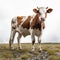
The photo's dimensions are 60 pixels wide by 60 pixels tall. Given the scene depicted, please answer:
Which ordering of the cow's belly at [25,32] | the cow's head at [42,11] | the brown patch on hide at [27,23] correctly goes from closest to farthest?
the cow's head at [42,11] → the brown patch on hide at [27,23] → the cow's belly at [25,32]

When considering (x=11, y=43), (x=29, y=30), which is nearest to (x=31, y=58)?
(x=29, y=30)

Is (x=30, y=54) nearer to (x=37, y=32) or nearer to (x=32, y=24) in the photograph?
(x=37, y=32)

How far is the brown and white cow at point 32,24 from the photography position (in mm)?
34281

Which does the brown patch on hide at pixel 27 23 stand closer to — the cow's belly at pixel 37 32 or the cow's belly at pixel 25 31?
the cow's belly at pixel 25 31

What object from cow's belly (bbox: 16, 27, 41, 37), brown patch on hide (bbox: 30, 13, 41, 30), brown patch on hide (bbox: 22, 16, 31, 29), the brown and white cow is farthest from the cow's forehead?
brown patch on hide (bbox: 22, 16, 31, 29)

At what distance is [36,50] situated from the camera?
36.7 m

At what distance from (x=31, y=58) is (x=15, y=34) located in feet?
20.0

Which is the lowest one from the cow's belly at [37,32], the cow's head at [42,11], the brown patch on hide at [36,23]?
the cow's belly at [37,32]

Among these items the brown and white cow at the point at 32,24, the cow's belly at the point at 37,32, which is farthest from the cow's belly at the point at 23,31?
the cow's belly at the point at 37,32

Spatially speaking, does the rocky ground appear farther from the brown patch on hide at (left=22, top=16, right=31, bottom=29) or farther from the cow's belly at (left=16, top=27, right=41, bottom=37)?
the brown patch on hide at (left=22, top=16, right=31, bottom=29)

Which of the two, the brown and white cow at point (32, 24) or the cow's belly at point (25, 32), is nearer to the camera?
the brown and white cow at point (32, 24)

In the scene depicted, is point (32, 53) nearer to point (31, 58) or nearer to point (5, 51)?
point (31, 58)

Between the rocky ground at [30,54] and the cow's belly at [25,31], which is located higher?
the cow's belly at [25,31]

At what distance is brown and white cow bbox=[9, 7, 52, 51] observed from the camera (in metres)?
34.3
